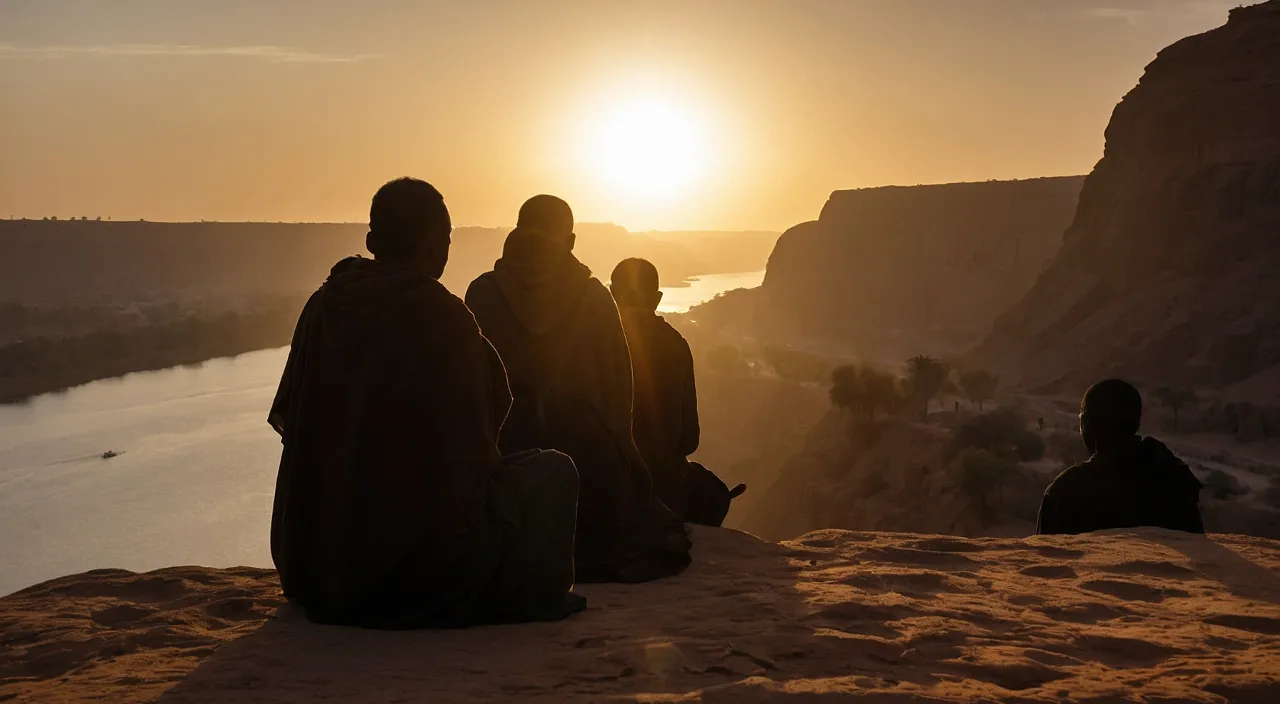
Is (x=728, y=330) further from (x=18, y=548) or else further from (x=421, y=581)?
(x=421, y=581)

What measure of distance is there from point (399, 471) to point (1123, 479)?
462 cm

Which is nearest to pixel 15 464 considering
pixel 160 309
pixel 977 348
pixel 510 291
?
pixel 510 291

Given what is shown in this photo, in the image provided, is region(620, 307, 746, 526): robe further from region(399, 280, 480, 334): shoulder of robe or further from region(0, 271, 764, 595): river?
region(0, 271, 764, 595): river

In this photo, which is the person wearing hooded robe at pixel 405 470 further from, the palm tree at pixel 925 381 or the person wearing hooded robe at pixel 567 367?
the palm tree at pixel 925 381

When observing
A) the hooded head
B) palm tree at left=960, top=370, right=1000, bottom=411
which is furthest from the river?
palm tree at left=960, top=370, right=1000, bottom=411

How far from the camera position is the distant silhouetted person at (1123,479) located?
20.1 feet

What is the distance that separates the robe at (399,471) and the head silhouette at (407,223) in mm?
78

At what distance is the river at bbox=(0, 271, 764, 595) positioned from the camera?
35.0 metres

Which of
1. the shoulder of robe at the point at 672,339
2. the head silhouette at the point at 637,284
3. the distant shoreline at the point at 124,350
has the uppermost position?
the distant shoreline at the point at 124,350

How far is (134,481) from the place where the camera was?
142 feet

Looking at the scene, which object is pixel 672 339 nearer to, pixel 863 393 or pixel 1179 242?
pixel 863 393

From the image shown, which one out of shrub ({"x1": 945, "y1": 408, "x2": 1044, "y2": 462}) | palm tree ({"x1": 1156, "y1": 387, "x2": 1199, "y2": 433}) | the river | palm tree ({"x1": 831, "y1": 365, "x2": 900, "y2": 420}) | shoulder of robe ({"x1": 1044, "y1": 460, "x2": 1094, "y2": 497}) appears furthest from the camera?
palm tree ({"x1": 831, "y1": 365, "x2": 900, "y2": 420})

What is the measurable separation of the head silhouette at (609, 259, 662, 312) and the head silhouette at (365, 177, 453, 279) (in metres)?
2.95

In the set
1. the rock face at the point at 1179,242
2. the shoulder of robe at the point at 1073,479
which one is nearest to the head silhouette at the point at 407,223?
the shoulder of robe at the point at 1073,479
